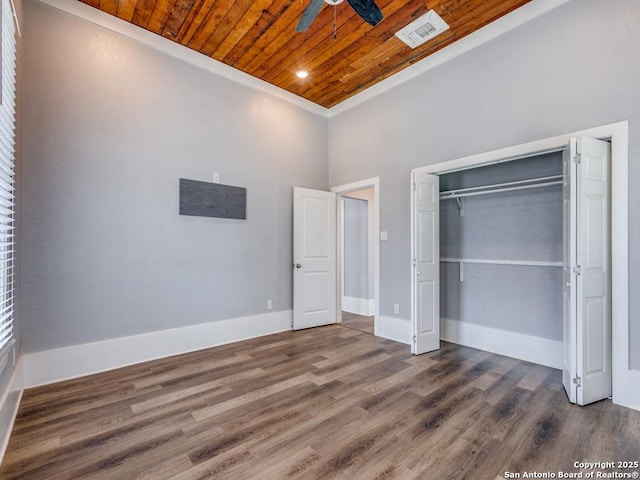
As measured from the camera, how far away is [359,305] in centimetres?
584

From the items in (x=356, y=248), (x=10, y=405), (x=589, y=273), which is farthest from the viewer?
(x=356, y=248)

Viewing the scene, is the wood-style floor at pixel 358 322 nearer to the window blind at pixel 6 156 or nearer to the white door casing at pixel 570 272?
the white door casing at pixel 570 272

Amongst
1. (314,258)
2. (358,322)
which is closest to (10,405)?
(314,258)

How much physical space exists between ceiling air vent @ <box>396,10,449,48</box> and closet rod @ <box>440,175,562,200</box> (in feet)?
5.71

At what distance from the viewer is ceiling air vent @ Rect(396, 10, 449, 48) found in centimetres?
303

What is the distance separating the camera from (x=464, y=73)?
11.4ft

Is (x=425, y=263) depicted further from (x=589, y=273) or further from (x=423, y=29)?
(x=423, y=29)

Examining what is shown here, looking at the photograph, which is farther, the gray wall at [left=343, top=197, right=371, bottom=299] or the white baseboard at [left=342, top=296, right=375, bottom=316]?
the gray wall at [left=343, top=197, right=371, bottom=299]

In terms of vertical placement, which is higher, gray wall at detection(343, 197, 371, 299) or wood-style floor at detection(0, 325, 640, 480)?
gray wall at detection(343, 197, 371, 299)

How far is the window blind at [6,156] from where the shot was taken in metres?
1.94

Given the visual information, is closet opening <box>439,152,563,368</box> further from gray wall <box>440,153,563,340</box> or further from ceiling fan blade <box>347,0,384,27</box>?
ceiling fan blade <box>347,0,384,27</box>

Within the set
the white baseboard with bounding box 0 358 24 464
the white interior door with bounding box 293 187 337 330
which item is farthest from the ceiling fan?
the white baseboard with bounding box 0 358 24 464

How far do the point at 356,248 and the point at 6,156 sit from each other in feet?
16.0

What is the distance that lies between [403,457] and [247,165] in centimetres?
359
